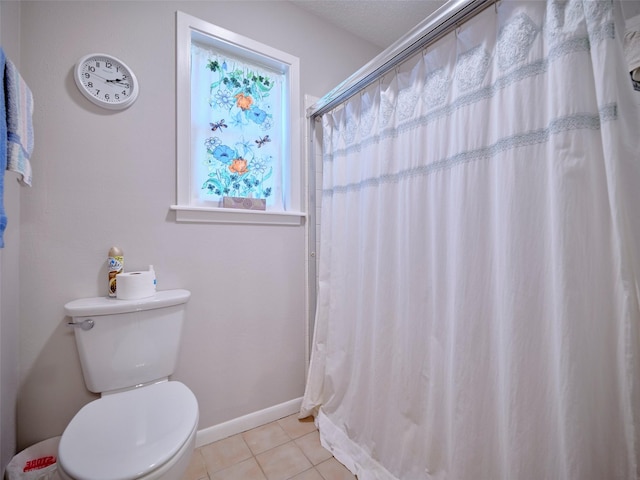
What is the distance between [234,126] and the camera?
1514 millimetres

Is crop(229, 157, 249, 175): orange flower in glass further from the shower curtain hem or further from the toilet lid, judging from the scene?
the shower curtain hem

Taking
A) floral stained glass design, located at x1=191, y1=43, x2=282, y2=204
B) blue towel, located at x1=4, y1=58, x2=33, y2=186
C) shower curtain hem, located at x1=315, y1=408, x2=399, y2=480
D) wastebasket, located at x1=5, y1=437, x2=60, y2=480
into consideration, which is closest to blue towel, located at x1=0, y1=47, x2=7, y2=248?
blue towel, located at x1=4, y1=58, x2=33, y2=186

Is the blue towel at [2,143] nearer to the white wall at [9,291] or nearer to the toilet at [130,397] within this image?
the white wall at [9,291]

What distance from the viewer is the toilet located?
0.71m

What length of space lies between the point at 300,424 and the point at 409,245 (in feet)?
3.97

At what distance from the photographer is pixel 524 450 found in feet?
2.40

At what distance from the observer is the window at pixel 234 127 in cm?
133

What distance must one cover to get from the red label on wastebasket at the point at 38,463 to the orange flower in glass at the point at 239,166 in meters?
1.39

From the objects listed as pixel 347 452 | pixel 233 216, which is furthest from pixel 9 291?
pixel 347 452

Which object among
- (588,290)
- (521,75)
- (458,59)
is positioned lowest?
(588,290)

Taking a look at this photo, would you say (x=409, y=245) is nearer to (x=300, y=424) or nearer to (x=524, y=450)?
(x=524, y=450)

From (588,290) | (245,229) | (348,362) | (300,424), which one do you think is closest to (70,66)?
(245,229)

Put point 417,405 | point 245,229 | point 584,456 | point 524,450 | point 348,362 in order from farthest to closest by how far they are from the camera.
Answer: point 245,229 → point 348,362 → point 417,405 → point 524,450 → point 584,456

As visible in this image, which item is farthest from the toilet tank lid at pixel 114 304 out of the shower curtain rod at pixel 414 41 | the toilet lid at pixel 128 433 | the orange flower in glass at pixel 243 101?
the shower curtain rod at pixel 414 41
